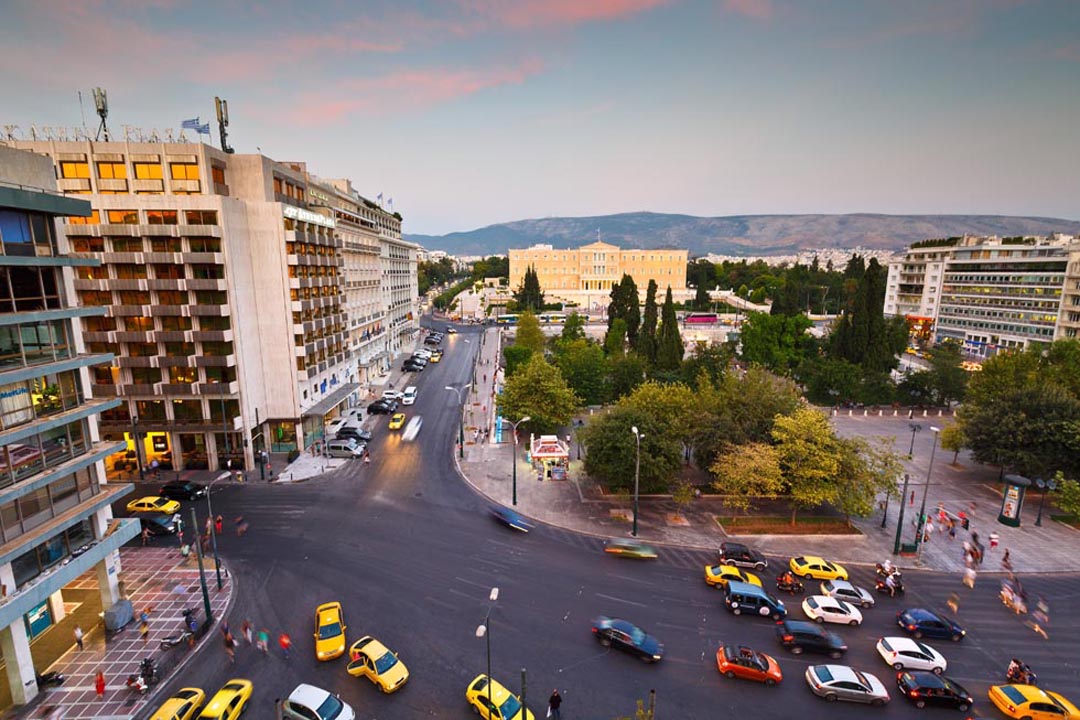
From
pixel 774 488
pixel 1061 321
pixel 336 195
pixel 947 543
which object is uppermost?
pixel 336 195

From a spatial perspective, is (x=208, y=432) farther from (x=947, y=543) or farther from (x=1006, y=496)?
(x=1006, y=496)

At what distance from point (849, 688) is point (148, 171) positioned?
51365mm

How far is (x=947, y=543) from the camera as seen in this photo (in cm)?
3186

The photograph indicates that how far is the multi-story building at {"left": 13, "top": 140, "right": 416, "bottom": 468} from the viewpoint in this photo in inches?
1446

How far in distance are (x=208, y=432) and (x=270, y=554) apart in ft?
53.3

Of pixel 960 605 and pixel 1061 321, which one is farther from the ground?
pixel 1061 321

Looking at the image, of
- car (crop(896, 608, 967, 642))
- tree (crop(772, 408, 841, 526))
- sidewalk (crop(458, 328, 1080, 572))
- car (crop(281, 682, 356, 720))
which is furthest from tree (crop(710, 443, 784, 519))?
car (crop(281, 682, 356, 720))

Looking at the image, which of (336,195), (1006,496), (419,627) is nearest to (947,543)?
(1006,496)

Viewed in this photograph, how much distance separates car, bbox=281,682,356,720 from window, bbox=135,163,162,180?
36887 mm

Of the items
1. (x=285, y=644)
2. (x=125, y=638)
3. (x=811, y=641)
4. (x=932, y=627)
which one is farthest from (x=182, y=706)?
(x=932, y=627)

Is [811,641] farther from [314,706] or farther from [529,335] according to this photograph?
[529,335]

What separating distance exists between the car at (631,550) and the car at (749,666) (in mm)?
8550

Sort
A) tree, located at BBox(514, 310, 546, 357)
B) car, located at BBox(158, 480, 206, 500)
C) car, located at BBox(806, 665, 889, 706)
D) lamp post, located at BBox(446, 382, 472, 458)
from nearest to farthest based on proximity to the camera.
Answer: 1. car, located at BBox(806, 665, 889, 706)
2. car, located at BBox(158, 480, 206, 500)
3. lamp post, located at BBox(446, 382, 472, 458)
4. tree, located at BBox(514, 310, 546, 357)

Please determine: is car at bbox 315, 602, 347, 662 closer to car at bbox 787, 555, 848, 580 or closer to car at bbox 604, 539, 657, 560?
car at bbox 604, 539, 657, 560
